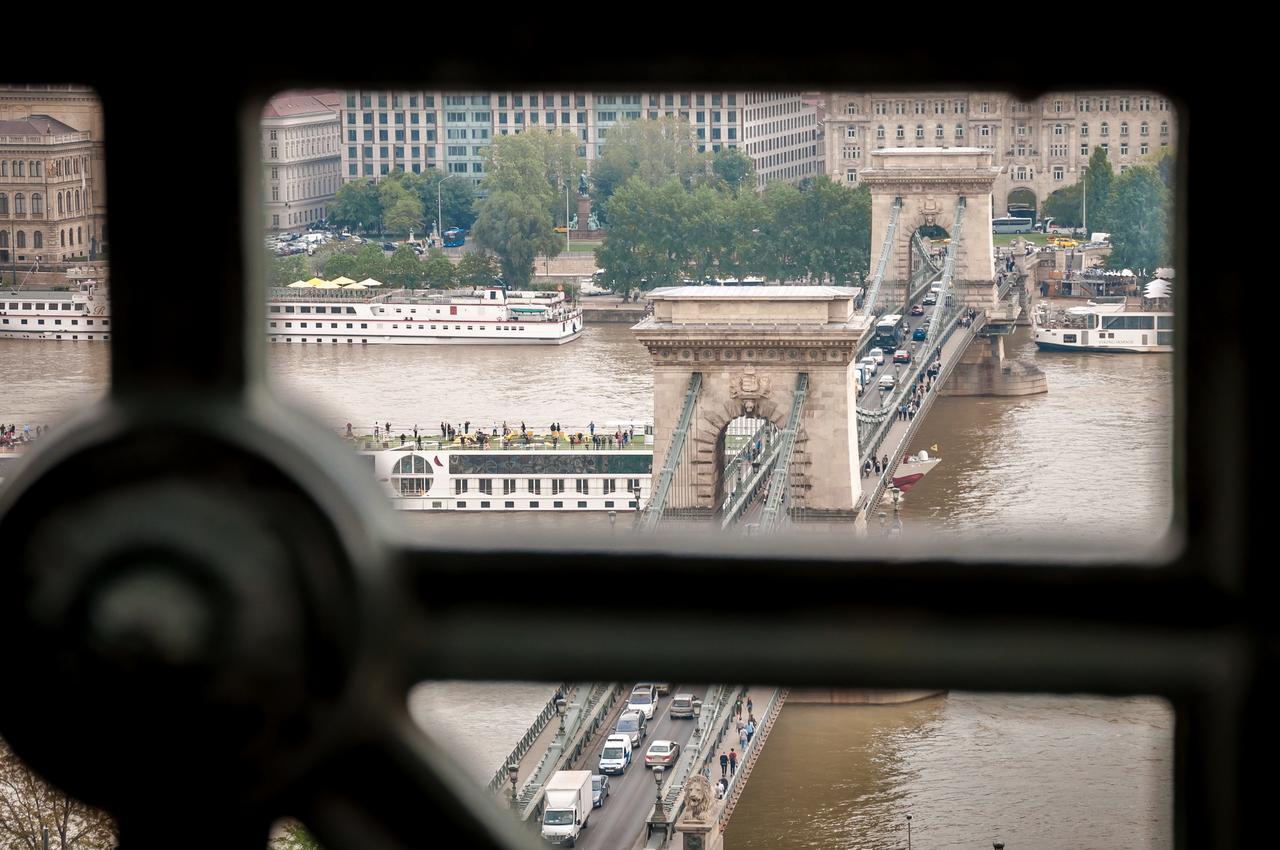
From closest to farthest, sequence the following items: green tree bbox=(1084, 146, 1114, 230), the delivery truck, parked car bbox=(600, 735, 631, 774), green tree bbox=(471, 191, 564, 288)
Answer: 1. the delivery truck
2. parked car bbox=(600, 735, 631, 774)
3. green tree bbox=(471, 191, 564, 288)
4. green tree bbox=(1084, 146, 1114, 230)

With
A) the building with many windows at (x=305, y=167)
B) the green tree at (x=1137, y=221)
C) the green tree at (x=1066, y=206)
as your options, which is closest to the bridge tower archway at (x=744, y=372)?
the green tree at (x=1137, y=221)

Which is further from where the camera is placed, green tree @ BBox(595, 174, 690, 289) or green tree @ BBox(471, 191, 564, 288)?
green tree @ BBox(471, 191, 564, 288)

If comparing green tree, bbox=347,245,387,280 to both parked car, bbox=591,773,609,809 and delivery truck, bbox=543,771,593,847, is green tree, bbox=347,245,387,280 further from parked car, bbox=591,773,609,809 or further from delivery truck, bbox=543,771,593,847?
delivery truck, bbox=543,771,593,847

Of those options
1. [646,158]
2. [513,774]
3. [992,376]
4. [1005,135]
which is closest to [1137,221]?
[992,376]

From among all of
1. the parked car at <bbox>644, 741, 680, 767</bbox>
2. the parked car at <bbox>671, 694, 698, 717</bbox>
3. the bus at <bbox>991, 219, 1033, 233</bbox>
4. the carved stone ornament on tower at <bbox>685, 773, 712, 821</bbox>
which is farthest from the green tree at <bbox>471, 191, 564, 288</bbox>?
the carved stone ornament on tower at <bbox>685, 773, 712, 821</bbox>

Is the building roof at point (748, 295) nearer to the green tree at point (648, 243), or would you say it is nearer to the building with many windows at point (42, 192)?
the building with many windows at point (42, 192)

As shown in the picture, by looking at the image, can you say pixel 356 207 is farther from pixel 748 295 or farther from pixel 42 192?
pixel 748 295

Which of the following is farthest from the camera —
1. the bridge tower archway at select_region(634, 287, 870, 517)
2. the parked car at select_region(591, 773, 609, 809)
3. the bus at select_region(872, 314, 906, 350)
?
the bus at select_region(872, 314, 906, 350)
